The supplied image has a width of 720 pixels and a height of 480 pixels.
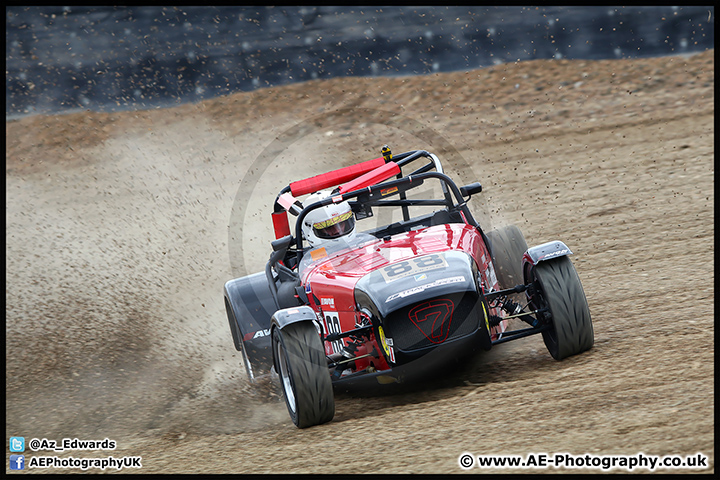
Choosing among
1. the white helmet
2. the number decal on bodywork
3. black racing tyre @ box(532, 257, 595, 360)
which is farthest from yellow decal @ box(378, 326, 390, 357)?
the white helmet

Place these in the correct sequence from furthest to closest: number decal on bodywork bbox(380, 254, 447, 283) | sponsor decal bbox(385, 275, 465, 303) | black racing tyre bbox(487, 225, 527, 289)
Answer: black racing tyre bbox(487, 225, 527, 289), number decal on bodywork bbox(380, 254, 447, 283), sponsor decal bbox(385, 275, 465, 303)

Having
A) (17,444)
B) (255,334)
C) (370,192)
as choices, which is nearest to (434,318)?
(370,192)

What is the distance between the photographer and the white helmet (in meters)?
5.45

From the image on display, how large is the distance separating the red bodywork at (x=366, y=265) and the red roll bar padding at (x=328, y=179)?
2.14 feet

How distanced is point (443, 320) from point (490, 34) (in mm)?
10687

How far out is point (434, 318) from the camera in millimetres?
4184

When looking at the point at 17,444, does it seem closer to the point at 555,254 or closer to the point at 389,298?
the point at 389,298

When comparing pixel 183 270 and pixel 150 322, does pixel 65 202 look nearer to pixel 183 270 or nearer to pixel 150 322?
pixel 183 270

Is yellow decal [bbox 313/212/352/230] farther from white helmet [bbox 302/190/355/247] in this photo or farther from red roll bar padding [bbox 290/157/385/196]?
red roll bar padding [bbox 290/157/385/196]

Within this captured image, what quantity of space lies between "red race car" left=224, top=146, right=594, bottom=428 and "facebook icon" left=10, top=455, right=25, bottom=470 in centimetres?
183
